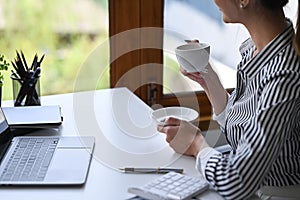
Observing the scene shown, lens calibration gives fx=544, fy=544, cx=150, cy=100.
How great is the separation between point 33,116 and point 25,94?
0.51 feet

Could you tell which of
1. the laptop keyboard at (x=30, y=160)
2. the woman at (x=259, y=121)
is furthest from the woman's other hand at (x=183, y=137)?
the laptop keyboard at (x=30, y=160)

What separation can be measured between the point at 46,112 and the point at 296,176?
0.83m

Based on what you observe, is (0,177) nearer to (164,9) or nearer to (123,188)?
(123,188)

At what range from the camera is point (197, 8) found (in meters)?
2.49

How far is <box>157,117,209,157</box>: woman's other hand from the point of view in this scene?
1561mm

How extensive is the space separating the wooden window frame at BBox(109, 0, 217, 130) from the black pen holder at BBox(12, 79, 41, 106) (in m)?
0.57

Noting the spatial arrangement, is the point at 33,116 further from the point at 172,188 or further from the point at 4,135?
the point at 172,188

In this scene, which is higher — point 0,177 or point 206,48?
point 206,48

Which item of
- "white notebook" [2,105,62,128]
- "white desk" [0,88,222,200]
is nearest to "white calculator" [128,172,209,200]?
"white desk" [0,88,222,200]

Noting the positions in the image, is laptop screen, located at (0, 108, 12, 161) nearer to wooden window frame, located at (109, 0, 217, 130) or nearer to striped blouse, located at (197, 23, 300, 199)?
striped blouse, located at (197, 23, 300, 199)

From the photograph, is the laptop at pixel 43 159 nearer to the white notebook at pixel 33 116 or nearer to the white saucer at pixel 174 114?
the white notebook at pixel 33 116

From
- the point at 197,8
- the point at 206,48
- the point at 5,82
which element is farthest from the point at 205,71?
the point at 5,82

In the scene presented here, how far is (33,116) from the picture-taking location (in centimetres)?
178

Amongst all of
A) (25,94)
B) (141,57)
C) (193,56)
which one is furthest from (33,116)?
(141,57)
